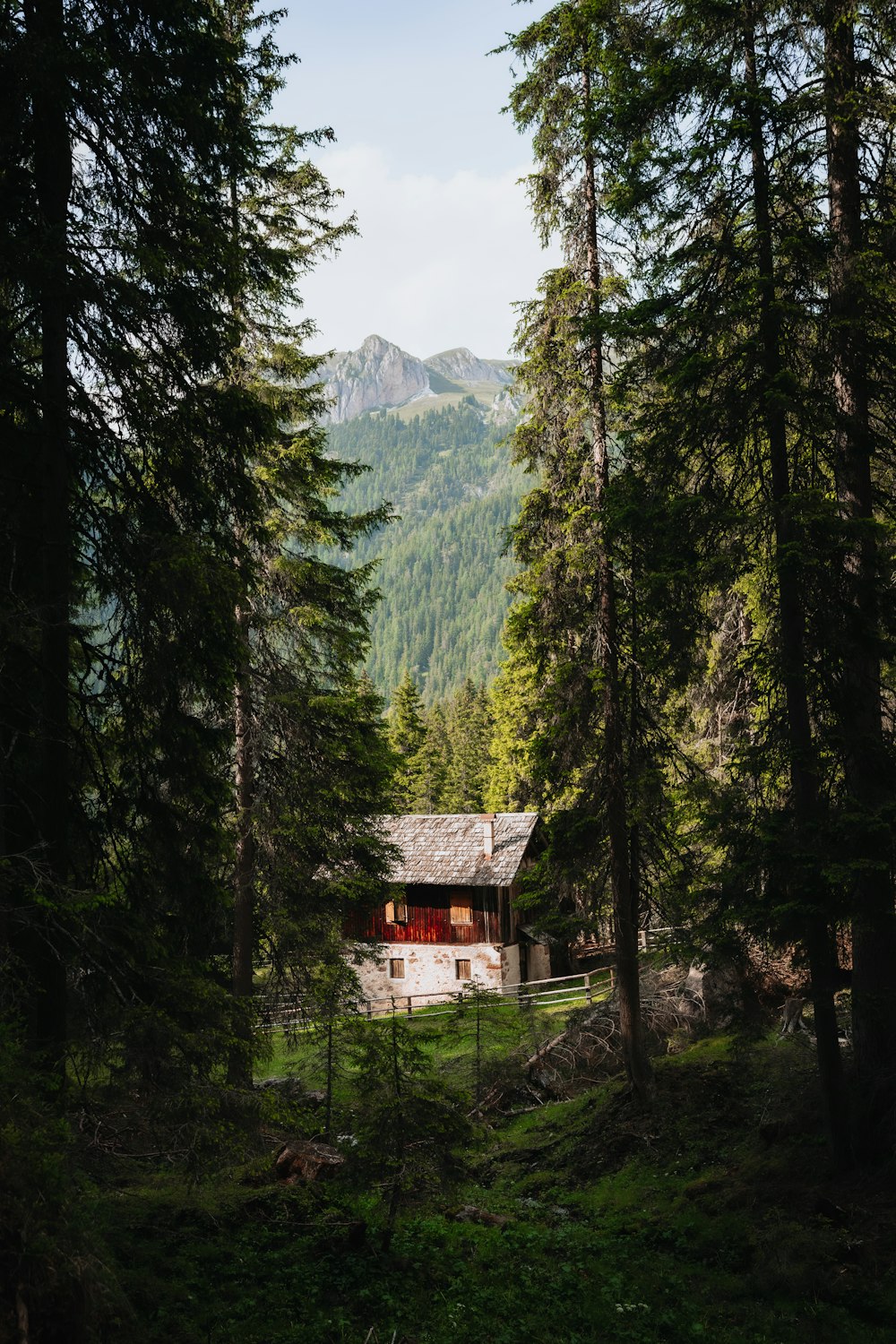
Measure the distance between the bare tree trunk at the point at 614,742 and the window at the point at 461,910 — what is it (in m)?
19.6

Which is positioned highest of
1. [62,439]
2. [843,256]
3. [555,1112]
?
[843,256]

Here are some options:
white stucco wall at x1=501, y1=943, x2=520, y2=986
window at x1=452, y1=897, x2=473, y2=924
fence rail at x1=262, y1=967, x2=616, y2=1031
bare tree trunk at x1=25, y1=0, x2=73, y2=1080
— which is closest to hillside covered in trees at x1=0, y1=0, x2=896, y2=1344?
bare tree trunk at x1=25, y1=0, x2=73, y2=1080

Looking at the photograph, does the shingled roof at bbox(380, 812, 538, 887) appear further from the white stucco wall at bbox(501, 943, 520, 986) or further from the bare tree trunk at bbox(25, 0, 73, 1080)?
the bare tree trunk at bbox(25, 0, 73, 1080)

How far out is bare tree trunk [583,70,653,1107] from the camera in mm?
15898

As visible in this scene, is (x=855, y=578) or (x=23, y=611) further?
(x=855, y=578)

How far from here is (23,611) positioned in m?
6.84

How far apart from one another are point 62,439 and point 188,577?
169 centimetres

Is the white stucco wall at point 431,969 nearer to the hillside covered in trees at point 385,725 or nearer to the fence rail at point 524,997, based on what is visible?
the fence rail at point 524,997

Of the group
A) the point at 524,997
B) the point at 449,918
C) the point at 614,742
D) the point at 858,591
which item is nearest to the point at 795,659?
the point at 858,591

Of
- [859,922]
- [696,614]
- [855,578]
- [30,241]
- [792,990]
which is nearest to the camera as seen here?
[30,241]

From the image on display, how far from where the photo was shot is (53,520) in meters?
7.89

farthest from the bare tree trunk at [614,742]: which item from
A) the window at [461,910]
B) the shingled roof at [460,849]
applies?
the window at [461,910]

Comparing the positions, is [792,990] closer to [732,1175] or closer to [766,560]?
[732,1175]

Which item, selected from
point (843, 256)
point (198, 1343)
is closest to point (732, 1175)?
point (198, 1343)
